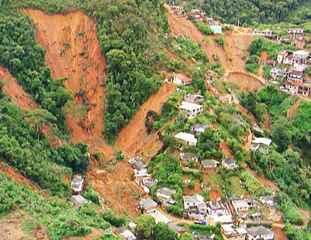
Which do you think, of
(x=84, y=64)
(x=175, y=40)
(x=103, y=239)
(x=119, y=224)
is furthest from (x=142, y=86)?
(x=103, y=239)

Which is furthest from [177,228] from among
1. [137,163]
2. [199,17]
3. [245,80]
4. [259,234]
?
[199,17]

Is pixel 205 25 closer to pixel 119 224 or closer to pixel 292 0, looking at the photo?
pixel 292 0

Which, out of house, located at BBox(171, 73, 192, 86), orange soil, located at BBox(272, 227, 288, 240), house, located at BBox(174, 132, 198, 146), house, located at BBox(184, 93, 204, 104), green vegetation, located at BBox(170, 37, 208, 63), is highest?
green vegetation, located at BBox(170, 37, 208, 63)

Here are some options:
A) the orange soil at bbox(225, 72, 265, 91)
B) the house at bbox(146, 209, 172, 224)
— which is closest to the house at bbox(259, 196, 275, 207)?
the house at bbox(146, 209, 172, 224)

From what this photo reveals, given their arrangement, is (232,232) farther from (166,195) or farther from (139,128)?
(139,128)

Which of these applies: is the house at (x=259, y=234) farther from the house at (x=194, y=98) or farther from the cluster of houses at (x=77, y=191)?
the house at (x=194, y=98)

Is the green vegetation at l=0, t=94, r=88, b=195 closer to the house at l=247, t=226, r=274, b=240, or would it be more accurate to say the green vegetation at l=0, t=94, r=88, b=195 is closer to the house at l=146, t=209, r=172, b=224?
the house at l=146, t=209, r=172, b=224
